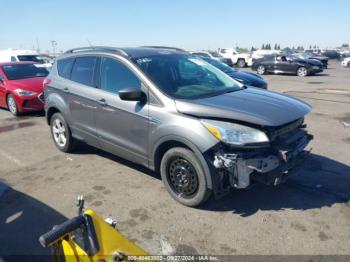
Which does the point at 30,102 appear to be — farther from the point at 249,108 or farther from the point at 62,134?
the point at 249,108

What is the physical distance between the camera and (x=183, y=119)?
12.3 feet

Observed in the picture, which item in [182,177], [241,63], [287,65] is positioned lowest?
[241,63]

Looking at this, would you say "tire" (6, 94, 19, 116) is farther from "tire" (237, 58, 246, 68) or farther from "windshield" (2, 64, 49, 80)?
"tire" (237, 58, 246, 68)

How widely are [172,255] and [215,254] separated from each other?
42cm

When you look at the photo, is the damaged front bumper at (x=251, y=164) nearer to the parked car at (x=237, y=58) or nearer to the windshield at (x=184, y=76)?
the windshield at (x=184, y=76)

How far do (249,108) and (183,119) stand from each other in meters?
0.76

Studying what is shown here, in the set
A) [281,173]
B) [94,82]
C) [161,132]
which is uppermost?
[94,82]

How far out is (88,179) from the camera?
16.0ft

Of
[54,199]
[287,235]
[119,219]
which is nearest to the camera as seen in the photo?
[287,235]

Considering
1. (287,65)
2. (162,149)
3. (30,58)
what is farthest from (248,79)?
(30,58)

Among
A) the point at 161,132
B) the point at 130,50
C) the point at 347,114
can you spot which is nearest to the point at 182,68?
the point at 130,50

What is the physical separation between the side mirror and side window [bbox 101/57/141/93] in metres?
0.21

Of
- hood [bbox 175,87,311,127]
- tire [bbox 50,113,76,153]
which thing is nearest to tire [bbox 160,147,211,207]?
hood [bbox 175,87,311,127]

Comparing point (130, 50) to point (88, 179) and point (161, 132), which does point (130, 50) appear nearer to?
point (161, 132)
